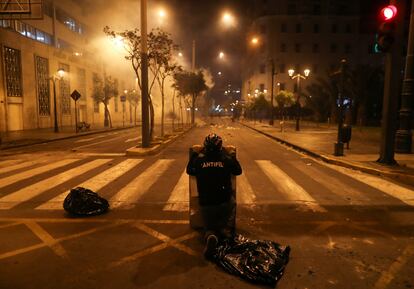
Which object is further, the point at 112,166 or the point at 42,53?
the point at 42,53

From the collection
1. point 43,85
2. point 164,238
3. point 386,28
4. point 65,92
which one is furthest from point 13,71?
point 164,238

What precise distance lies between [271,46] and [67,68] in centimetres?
4551

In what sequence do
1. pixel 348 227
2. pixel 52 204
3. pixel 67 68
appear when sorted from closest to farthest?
pixel 348 227 < pixel 52 204 < pixel 67 68

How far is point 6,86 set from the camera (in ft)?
97.6

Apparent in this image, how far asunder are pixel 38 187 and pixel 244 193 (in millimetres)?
4919

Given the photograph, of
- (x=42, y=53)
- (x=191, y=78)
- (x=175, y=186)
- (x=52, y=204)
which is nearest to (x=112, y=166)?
(x=175, y=186)

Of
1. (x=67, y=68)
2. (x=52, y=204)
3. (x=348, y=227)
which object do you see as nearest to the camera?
(x=348, y=227)

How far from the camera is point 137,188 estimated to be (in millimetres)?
8719

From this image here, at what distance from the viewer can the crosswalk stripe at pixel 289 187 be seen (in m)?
7.42

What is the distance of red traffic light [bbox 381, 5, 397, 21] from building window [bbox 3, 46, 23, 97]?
28729 mm

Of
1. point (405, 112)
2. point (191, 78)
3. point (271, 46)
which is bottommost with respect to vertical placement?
point (405, 112)

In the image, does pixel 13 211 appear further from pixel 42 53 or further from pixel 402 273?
pixel 42 53

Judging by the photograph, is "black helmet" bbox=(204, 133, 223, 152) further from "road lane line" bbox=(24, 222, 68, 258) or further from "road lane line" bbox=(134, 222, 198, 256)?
"road lane line" bbox=(24, 222, 68, 258)

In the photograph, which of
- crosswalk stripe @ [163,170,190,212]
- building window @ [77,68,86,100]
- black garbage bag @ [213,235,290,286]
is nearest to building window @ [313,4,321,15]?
building window @ [77,68,86,100]
